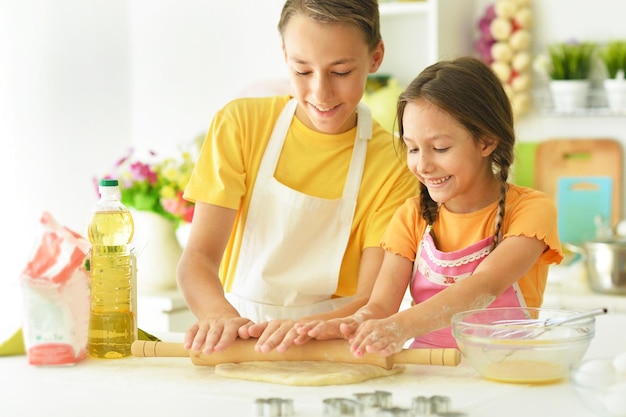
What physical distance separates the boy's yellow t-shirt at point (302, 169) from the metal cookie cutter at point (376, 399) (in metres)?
0.67

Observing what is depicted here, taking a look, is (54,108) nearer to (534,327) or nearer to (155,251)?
(155,251)

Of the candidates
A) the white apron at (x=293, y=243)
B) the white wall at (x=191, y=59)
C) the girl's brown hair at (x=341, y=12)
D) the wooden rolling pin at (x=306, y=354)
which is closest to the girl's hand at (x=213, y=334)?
the wooden rolling pin at (x=306, y=354)

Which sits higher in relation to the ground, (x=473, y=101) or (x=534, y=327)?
(x=473, y=101)

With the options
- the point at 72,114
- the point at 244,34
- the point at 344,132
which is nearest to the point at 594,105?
the point at 244,34

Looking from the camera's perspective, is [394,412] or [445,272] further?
[445,272]

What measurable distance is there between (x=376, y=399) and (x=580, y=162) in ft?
7.51

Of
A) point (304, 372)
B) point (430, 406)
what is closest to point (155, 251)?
point (304, 372)

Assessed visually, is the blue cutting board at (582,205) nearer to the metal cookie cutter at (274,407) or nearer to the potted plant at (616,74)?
the potted plant at (616,74)

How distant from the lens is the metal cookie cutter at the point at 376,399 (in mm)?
1184

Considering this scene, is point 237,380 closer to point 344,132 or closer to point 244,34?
point 344,132

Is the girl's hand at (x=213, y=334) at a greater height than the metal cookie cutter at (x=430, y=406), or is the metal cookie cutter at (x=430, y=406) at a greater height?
the metal cookie cutter at (x=430, y=406)

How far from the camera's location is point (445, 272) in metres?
1.66

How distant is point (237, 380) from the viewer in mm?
1380

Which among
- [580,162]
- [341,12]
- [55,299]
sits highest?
[341,12]
